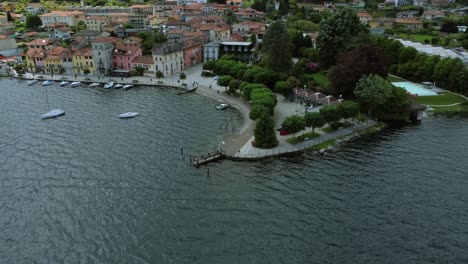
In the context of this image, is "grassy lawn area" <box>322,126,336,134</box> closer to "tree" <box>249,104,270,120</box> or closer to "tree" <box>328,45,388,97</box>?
"tree" <box>249,104,270,120</box>

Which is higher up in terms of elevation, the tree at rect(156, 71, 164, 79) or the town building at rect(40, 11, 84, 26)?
the town building at rect(40, 11, 84, 26)

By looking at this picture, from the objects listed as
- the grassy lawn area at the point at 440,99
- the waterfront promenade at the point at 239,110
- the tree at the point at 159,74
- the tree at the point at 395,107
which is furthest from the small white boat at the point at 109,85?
the grassy lawn area at the point at 440,99

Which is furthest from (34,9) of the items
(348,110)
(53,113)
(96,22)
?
(348,110)

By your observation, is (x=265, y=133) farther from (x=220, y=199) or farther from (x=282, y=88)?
(x=282, y=88)

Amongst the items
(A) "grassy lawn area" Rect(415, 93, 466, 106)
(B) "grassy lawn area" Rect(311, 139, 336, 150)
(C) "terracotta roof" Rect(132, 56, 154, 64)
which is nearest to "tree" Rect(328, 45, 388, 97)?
(A) "grassy lawn area" Rect(415, 93, 466, 106)

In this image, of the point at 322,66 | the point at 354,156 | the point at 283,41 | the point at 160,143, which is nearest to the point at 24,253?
the point at 160,143

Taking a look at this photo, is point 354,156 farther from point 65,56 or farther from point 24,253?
point 65,56
